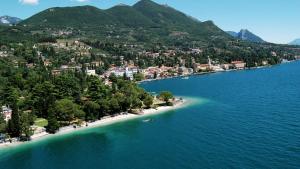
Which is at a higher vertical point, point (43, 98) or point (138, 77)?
point (43, 98)

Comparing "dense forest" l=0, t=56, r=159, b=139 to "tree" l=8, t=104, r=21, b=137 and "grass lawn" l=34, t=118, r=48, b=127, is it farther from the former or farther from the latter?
"grass lawn" l=34, t=118, r=48, b=127

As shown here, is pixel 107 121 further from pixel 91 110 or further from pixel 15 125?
pixel 15 125

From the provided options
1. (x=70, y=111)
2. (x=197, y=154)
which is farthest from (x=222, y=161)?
(x=70, y=111)

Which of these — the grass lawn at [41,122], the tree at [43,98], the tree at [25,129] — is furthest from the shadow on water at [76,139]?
the tree at [43,98]

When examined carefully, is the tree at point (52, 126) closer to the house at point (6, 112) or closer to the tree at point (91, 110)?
the tree at point (91, 110)

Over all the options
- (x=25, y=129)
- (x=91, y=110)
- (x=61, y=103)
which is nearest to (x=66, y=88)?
(x=91, y=110)

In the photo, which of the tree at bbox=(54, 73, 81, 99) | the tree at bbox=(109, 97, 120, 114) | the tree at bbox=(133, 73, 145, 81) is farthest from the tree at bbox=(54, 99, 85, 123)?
the tree at bbox=(133, 73, 145, 81)

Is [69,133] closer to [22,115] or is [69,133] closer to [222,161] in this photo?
[22,115]

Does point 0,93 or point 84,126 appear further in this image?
point 0,93
